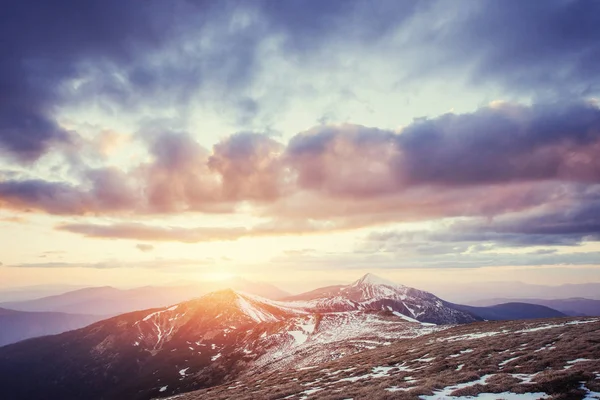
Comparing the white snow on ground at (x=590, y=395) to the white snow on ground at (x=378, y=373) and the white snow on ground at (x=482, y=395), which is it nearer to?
the white snow on ground at (x=482, y=395)

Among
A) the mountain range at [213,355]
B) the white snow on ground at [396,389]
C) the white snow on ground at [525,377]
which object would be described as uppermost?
the white snow on ground at [525,377]

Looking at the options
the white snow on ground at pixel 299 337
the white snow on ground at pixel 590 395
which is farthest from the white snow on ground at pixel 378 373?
the white snow on ground at pixel 299 337

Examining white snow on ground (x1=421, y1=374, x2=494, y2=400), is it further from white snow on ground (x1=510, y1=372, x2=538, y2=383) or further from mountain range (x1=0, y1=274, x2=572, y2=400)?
mountain range (x1=0, y1=274, x2=572, y2=400)

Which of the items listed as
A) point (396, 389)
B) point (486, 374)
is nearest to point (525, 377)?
point (486, 374)

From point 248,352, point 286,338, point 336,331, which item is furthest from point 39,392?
point 336,331

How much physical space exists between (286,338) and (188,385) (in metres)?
34.5

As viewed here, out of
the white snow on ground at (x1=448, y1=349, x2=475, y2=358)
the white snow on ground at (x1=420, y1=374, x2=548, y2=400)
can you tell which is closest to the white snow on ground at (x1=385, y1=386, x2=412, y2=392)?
the white snow on ground at (x1=420, y1=374, x2=548, y2=400)

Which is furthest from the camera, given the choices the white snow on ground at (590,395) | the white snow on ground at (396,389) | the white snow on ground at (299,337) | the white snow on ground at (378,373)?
the white snow on ground at (299,337)

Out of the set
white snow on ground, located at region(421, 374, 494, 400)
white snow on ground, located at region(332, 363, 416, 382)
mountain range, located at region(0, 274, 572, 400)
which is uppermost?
white snow on ground, located at region(421, 374, 494, 400)

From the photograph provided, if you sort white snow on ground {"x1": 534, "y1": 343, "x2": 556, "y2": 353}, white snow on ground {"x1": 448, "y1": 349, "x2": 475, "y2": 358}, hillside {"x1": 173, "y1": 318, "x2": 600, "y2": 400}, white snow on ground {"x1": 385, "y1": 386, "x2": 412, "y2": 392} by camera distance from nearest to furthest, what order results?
hillside {"x1": 173, "y1": 318, "x2": 600, "y2": 400} < white snow on ground {"x1": 385, "y1": 386, "x2": 412, "y2": 392} < white snow on ground {"x1": 534, "y1": 343, "x2": 556, "y2": 353} < white snow on ground {"x1": 448, "y1": 349, "x2": 475, "y2": 358}

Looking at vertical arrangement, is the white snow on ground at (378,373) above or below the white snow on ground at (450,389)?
below

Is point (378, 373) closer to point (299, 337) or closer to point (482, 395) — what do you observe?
point (482, 395)

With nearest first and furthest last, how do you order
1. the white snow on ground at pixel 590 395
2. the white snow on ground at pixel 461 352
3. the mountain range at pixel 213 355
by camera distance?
the white snow on ground at pixel 590 395 < the white snow on ground at pixel 461 352 < the mountain range at pixel 213 355

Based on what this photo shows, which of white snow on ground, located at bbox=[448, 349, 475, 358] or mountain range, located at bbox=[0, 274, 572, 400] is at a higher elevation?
white snow on ground, located at bbox=[448, 349, 475, 358]
